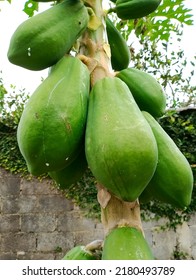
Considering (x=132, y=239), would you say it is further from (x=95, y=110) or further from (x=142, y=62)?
(x=142, y=62)

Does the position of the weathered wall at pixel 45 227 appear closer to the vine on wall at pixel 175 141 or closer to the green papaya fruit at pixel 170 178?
the vine on wall at pixel 175 141

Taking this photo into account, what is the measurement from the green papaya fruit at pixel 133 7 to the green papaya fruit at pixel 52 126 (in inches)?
16.7

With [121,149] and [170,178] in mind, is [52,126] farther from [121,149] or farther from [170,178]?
[170,178]

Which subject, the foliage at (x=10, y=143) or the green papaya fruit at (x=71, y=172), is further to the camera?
the foliage at (x=10, y=143)

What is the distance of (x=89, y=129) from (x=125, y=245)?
27 centimetres

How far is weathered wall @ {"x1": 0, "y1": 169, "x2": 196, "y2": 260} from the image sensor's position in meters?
4.25

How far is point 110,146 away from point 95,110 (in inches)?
5.7

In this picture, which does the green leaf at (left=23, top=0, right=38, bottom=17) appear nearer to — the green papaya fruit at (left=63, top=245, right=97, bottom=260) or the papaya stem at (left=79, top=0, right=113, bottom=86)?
the papaya stem at (left=79, top=0, right=113, bottom=86)

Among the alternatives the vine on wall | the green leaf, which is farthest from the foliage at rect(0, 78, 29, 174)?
the green leaf

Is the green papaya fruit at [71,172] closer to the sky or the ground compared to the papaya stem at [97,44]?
closer to the ground

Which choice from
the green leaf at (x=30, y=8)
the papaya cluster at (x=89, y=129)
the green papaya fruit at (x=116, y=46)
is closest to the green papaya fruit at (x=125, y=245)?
the papaya cluster at (x=89, y=129)

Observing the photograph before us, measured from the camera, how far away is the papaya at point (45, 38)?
112cm

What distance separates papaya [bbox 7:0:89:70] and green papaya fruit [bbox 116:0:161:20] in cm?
21

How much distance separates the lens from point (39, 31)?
1.13m
